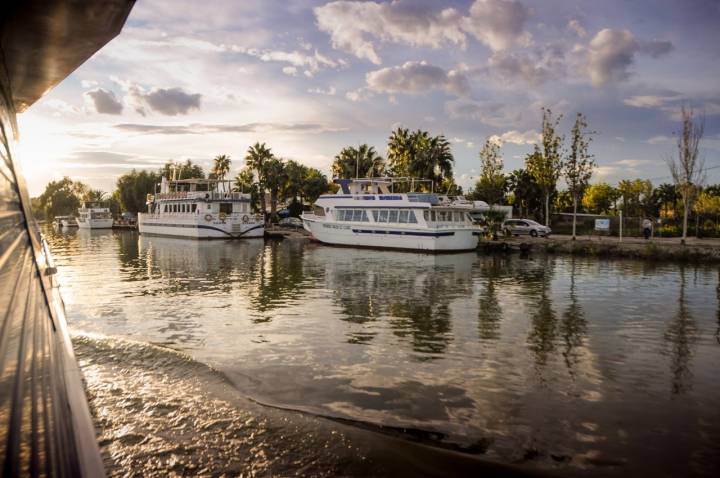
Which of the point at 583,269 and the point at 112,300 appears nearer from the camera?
the point at 112,300

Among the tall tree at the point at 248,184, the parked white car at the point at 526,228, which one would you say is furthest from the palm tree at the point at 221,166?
the parked white car at the point at 526,228

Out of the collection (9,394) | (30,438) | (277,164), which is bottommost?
(30,438)

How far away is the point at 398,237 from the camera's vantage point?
37.1 m

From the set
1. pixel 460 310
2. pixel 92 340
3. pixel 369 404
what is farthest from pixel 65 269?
pixel 369 404

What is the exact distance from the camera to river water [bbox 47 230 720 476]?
657cm

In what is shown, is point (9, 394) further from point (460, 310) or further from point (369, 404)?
point (460, 310)

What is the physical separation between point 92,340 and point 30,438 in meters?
10.1

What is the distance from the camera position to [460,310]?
1541cm

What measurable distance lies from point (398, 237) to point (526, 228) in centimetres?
1527

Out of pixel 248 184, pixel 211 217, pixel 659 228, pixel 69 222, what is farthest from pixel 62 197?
pixel 659 228

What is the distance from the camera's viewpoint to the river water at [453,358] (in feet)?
21.6

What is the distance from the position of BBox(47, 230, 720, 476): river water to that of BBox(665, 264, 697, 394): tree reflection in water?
0.05 metres

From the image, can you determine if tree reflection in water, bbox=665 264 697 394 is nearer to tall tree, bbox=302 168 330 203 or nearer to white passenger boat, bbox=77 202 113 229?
tall tree, bbox=302 168 330 203

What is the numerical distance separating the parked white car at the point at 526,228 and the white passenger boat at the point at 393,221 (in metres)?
8.87
